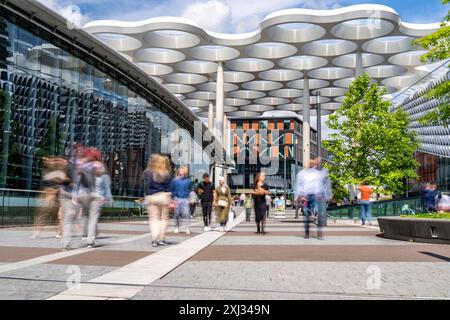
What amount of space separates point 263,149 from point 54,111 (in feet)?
285

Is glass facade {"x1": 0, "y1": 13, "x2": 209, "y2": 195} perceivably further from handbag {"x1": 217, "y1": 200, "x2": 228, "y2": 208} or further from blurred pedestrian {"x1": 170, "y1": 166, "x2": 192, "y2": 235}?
handbag {"x1": 217, "y1": 200, "x2": 228, "y2": 208}

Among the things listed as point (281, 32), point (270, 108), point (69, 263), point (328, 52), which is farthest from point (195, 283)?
point (270, 108)

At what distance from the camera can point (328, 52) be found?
53281 mm

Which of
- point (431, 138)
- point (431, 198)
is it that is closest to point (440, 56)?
point (431, 198)

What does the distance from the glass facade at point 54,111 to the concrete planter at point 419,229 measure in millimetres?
13908

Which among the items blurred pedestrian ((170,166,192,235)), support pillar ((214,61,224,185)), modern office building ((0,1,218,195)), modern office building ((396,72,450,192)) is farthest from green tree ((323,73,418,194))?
support pillar ((214,61,224,185))

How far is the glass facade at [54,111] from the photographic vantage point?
19.3m

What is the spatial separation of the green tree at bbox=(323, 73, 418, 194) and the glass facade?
12159mm

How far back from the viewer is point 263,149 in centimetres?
10712

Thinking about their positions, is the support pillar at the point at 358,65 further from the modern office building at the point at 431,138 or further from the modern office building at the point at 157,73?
the modern office building at the point at 431,138

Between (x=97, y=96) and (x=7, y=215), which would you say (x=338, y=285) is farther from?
(x=97, y=96)

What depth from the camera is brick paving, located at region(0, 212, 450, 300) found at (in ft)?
15.1

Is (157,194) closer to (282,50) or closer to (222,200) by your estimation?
(222,200)

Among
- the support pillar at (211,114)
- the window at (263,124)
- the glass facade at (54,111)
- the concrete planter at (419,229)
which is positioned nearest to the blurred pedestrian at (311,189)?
the concrete planter at (419,229)
